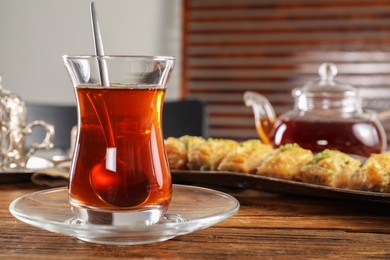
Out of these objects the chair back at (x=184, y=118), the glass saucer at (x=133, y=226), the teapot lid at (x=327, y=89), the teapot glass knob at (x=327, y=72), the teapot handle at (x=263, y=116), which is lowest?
the chair back at (x=184, y=118)

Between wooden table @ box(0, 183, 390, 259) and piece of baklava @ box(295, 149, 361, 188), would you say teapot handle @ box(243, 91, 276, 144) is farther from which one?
wooden table @ box(0, 183, 390, 259)

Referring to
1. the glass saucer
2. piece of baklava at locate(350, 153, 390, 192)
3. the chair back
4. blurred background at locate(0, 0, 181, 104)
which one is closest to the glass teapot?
piece of baklava at locate(350, 153, 390, 192)

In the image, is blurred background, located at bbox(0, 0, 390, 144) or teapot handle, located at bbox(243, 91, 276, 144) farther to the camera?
blurred background, located at bbox(0, 0, 390, 144)

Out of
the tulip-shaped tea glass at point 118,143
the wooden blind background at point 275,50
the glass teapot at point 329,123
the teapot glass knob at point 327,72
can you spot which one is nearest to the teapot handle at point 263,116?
the glass teapot at point 329,123

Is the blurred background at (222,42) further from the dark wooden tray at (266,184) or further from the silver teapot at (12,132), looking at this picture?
the dark wooden tray at (266,184)

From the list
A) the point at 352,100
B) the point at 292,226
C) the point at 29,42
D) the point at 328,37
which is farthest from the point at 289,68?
the point at 292,226

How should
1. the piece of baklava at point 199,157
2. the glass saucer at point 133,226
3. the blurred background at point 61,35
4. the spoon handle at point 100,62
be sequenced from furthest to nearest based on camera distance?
the blurred background at point 61,35
the piece of baklava at point 199,157
the spoon handle at point 100,62
the glass saucer at point 133,226
